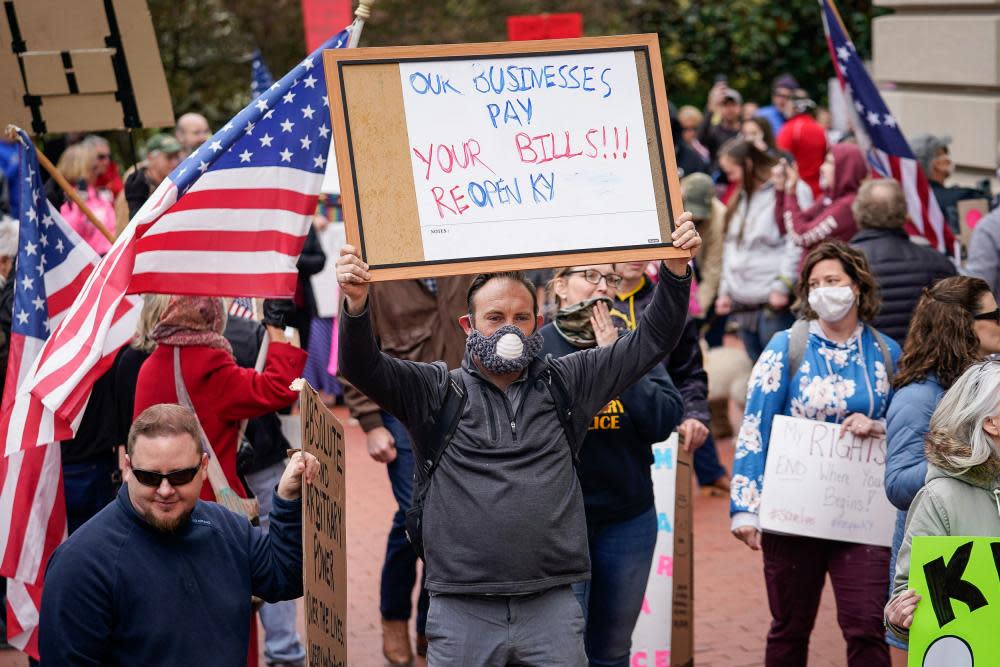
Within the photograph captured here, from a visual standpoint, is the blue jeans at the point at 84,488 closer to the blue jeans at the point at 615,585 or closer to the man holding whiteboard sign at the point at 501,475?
the blue jeans at the point at 615,585

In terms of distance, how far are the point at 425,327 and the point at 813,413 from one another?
73.8 inches

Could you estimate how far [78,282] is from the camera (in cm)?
586

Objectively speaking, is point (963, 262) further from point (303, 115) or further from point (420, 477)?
point (420, 477)

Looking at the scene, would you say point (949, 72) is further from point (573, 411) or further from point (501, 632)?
point (501, 632)

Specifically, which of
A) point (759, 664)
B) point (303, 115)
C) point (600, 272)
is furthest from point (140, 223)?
point (759, 664)

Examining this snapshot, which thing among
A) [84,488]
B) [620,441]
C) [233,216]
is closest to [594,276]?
[620,441]

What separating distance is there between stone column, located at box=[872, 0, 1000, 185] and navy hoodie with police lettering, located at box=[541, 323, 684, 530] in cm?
701

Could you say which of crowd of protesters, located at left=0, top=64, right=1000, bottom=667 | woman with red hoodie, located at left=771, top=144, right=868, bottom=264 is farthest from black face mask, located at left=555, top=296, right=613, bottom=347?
woman with red hoodie, located at left=771, top=144, right=868, bottom=264

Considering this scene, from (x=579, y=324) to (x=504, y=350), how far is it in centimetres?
104

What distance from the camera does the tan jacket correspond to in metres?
6.41

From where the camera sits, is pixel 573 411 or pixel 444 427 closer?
pixel 444 427

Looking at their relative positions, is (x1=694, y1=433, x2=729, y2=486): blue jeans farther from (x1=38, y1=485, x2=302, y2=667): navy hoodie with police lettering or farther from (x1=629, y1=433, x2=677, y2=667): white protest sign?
(x1=38, y1=485, x2=302, y2=667): navy hoodie with police lettering

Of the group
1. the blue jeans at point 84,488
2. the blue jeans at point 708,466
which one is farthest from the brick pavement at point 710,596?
the blue jeans at point 84,488

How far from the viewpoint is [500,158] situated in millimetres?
4152
